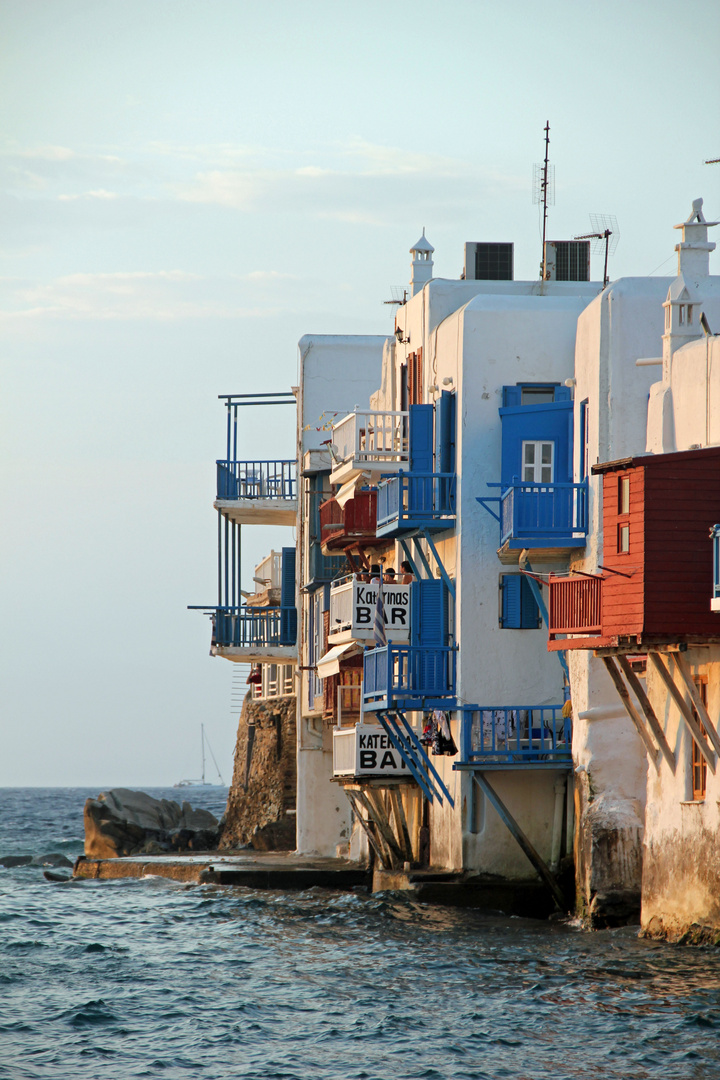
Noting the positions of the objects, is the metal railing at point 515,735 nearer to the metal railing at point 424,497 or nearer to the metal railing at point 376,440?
the metal railing at point 424,497

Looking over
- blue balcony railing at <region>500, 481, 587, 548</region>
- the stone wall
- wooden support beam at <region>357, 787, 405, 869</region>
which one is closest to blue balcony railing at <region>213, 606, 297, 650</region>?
the stone wall

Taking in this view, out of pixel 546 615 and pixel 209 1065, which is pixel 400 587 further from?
pixel 209 1065

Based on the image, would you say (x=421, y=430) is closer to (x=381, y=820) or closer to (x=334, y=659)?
(x=334, y=659)

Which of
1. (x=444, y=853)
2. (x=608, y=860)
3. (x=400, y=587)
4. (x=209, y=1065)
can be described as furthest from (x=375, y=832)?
(x=209, y=1065)

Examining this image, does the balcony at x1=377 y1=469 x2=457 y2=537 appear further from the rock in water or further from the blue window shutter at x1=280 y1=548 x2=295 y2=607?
the rock in water

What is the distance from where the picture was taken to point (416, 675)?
109ft

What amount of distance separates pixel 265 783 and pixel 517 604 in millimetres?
23600

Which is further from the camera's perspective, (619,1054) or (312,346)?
(312,346)

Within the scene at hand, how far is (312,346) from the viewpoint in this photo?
1826 inches

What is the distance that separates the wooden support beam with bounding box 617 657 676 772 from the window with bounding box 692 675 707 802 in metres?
0.62

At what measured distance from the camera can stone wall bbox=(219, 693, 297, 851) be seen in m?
52.4

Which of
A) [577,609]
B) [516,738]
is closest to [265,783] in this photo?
[516,738]

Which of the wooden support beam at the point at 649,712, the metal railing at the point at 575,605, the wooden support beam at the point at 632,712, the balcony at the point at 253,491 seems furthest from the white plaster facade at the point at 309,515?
the wooden support beam at the point at 649,712

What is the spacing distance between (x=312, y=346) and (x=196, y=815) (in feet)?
99.6
